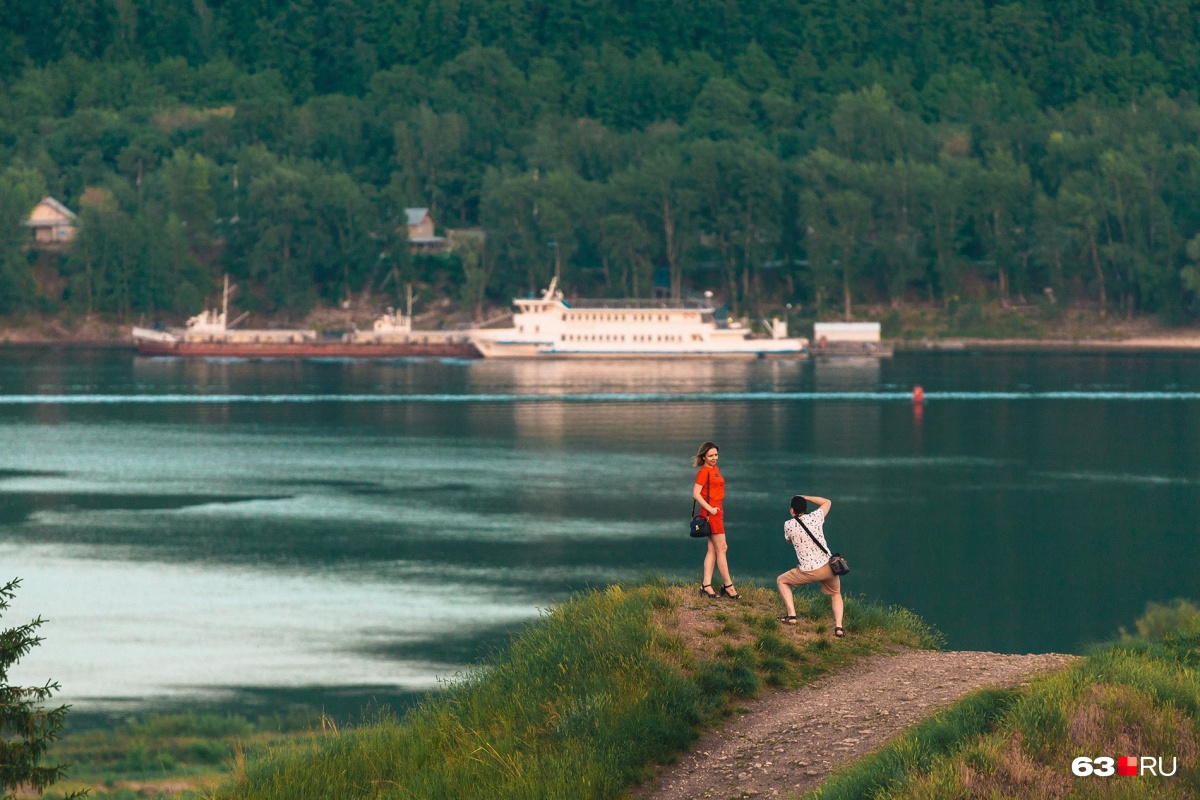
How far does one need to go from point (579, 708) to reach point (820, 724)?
265 cm

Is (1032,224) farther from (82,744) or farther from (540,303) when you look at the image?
(82,744)

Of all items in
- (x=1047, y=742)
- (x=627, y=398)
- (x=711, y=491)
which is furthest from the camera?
(x=627, y=398)

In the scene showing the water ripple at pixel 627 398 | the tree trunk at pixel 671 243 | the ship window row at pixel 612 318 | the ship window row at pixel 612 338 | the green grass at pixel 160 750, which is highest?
the tree trunk at pixel 671 243

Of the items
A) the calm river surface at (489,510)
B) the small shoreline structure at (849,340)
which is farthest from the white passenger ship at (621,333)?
the calm river surface at (489,510)

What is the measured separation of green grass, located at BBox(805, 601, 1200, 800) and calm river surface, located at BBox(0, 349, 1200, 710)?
702 inches

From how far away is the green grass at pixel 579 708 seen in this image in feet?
57.7

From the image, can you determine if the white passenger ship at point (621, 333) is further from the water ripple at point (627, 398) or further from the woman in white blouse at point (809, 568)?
the woman in white blouse at point (809, 568)

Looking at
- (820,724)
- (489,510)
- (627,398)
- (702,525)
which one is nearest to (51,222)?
(627,398)

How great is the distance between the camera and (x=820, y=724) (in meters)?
17.8

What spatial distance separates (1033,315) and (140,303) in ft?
273

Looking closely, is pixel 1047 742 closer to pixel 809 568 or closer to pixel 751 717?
pixel 751 717

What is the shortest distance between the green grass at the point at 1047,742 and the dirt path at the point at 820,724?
0.68 metres

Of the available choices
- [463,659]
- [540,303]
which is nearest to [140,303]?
[540,303]

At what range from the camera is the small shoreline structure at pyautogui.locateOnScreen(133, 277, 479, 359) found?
148250mm
